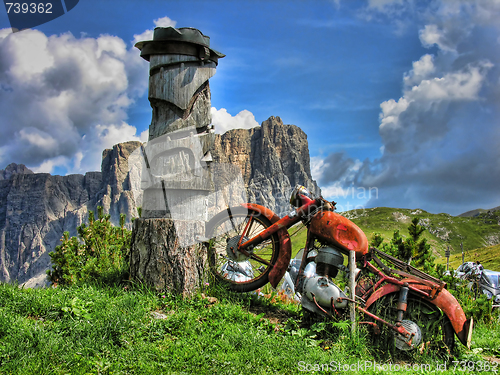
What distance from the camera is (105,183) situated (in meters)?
187

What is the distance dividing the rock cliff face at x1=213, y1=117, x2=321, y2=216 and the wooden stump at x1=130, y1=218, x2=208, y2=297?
169 metres

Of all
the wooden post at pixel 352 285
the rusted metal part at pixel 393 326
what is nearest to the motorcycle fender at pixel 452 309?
the rusted metal part at pixel 393 326

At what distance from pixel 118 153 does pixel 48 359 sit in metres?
192

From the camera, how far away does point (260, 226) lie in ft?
18.8

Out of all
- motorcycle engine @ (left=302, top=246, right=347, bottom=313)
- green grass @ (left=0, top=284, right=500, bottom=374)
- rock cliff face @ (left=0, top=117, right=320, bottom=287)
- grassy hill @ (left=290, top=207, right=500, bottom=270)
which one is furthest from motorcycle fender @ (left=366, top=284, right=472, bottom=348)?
rock cliff face @ (left=0, top=117, right=320, bottom=287)

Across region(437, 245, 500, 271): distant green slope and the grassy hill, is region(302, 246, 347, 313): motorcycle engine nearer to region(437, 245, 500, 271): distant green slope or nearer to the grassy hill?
region(437, 245, 500, 271): distant green slope

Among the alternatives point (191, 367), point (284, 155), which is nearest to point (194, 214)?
point (191, 367)

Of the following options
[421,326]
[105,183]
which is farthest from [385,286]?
[105,183]

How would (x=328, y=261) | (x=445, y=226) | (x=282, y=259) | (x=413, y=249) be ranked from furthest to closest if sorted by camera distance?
(x=445, y=226) < (x=413, y=249) < (x=282, y=259) < (x=328, y=261)

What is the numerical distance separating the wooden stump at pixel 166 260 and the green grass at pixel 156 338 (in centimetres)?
23

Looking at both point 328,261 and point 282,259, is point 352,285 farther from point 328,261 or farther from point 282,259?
point 282,259

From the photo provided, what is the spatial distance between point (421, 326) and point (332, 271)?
1.25 m

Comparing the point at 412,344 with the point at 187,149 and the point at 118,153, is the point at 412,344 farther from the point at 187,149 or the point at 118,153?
the point at 118,153

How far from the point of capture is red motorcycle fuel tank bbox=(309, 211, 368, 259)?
186 inches
